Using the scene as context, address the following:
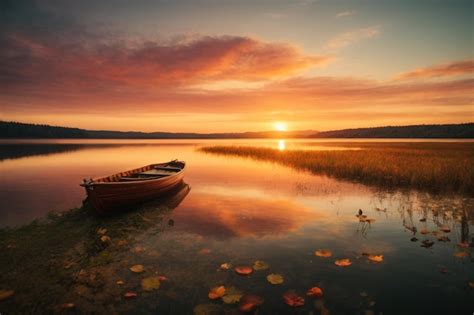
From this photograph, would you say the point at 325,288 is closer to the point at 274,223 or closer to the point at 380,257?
the point at 380,257

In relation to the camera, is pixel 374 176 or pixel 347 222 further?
pixel 374 176

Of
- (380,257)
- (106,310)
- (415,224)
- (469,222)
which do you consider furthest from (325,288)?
(469,222)

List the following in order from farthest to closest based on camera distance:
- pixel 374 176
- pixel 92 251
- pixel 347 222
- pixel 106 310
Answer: pixel 374 176 → pixel 347 222 → pixel 92 251 → pixel 106 310

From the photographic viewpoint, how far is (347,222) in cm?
1194

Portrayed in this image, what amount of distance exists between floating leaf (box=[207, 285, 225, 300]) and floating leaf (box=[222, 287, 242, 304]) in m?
0.11

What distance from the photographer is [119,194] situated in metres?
12.7

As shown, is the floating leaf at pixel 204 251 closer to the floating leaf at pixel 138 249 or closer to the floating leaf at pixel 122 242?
the floating leaf at pixel 138 249

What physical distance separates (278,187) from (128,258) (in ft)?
44.9

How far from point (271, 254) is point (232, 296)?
9.38ft

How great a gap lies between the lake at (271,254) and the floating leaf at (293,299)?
0.12 m

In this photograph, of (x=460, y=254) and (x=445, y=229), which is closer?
(x=460, y=254)

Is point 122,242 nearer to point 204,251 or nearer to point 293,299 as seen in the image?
point 204,251

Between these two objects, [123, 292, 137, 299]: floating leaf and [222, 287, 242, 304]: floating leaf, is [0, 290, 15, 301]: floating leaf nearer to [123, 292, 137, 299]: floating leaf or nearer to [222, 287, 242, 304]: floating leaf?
[123, 292, 137, 299]: floating leaf

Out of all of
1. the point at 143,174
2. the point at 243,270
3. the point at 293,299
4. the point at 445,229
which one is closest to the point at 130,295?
the point at 243,270
